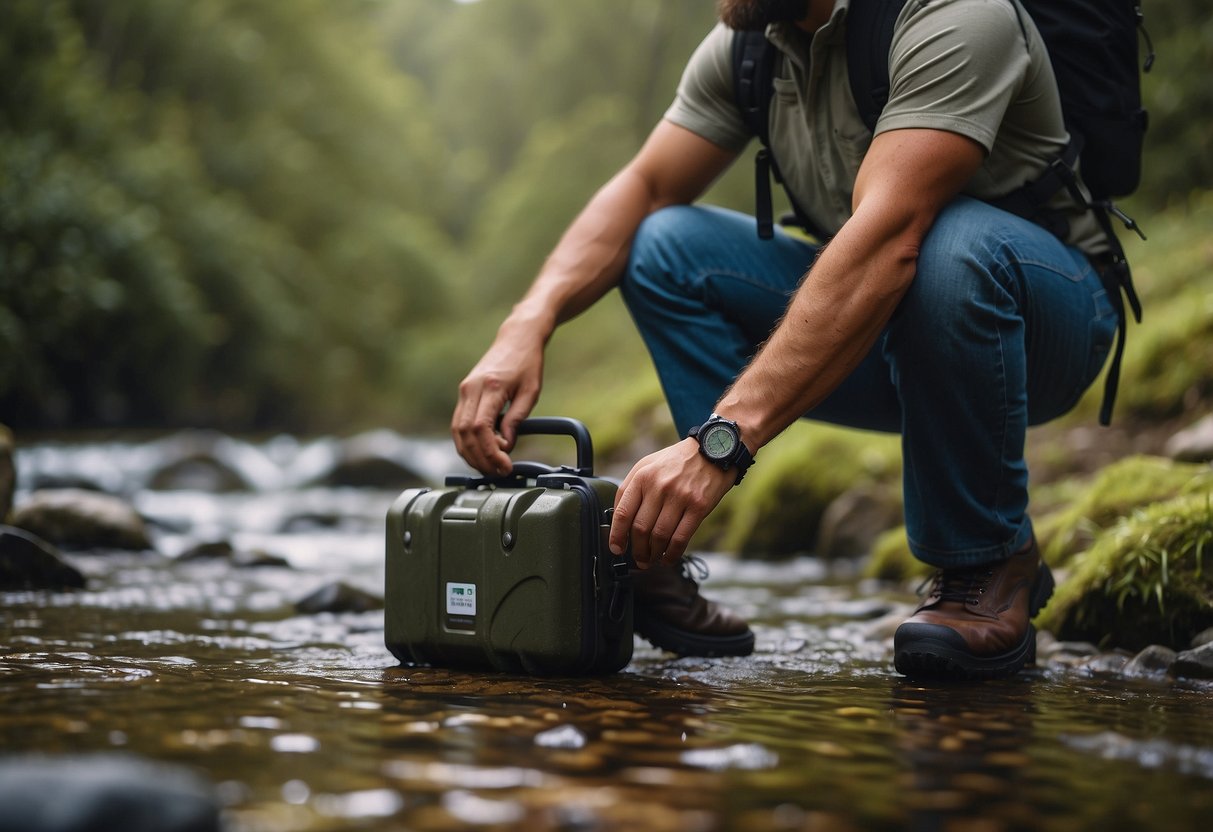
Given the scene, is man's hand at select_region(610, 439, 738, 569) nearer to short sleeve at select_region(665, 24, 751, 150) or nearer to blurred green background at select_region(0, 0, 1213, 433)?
short sleeve at select_region(665, 24, 751, 150)

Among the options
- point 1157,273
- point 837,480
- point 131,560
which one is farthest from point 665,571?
point 1157,273

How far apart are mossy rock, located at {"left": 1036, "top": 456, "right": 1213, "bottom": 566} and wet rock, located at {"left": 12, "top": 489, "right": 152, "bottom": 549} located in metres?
4.00

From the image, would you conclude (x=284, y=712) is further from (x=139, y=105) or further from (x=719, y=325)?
(x=139, y=105)

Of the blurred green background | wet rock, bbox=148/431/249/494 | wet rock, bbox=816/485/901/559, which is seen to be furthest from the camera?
the blurred green background

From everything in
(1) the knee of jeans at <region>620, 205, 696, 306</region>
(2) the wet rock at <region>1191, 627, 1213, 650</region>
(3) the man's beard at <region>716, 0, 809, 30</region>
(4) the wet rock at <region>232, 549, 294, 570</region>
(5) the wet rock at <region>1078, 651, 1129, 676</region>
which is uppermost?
(3) the man's beard at <region>716, 0, 809, 30</region>

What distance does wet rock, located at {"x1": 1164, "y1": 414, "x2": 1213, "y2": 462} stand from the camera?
426 cm

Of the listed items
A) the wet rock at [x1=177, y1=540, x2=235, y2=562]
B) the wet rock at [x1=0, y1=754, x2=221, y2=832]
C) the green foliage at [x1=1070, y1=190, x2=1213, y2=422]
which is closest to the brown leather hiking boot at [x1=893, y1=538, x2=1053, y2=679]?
the wet rock at [x1=0, y1=754, x2=221, y2=832]

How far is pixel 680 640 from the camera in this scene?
265 centimetres

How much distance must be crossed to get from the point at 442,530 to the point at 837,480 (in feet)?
14.0

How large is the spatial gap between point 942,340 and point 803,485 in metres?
4.20

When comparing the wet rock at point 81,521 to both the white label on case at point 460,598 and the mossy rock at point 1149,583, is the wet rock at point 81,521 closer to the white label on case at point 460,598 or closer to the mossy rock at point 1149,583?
the white label on case at point 460,598

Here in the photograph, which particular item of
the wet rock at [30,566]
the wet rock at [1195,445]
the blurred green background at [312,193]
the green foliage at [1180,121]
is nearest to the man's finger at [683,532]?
the wet rock at [30,566]

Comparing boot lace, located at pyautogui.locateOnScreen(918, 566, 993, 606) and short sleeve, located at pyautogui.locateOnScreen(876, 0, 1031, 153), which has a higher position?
short sleeve, located at pyautogui.locateOnScreen(876, 0, 1031, 153)

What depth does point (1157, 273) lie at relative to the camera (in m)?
7.47
